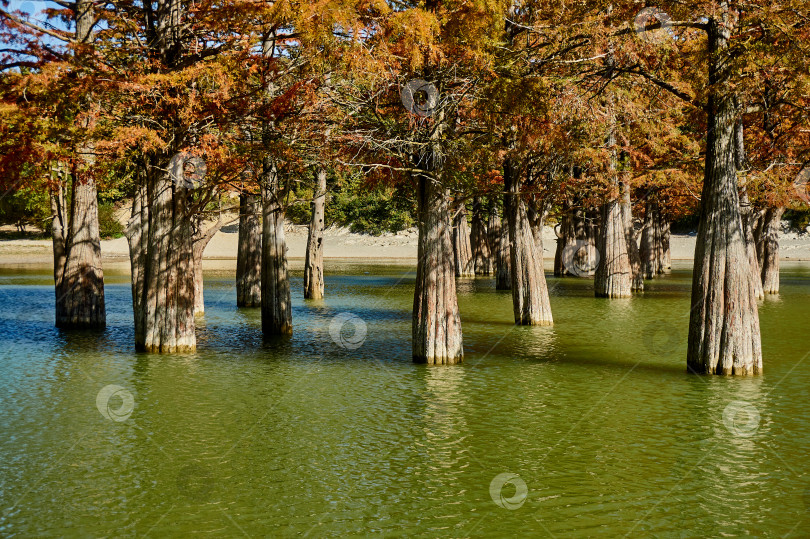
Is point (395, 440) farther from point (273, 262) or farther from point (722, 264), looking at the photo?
point (273, 262)

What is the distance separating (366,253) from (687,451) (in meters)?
75.5

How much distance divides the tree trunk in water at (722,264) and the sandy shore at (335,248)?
55.4m

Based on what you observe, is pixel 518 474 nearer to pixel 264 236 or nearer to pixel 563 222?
pixel 264 236

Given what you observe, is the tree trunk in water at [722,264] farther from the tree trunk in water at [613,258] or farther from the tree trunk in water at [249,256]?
the tree trunk in water at [613,258]

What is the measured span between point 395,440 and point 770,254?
3322cm

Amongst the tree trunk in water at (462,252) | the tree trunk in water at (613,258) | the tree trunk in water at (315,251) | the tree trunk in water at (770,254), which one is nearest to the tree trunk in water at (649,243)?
the tree trunk in water at (770,254)

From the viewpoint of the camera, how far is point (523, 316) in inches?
1061

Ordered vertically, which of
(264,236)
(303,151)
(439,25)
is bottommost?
(264,236)

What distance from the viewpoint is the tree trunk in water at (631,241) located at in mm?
37950

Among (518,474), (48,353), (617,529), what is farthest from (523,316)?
(617,529)

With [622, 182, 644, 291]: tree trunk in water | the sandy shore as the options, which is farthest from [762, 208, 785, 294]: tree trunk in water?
the sandy shore

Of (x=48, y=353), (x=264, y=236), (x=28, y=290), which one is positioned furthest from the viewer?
(x=28, y=290)

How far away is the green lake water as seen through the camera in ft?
31.4

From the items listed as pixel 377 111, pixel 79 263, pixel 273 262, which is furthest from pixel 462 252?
pixel 377 111
